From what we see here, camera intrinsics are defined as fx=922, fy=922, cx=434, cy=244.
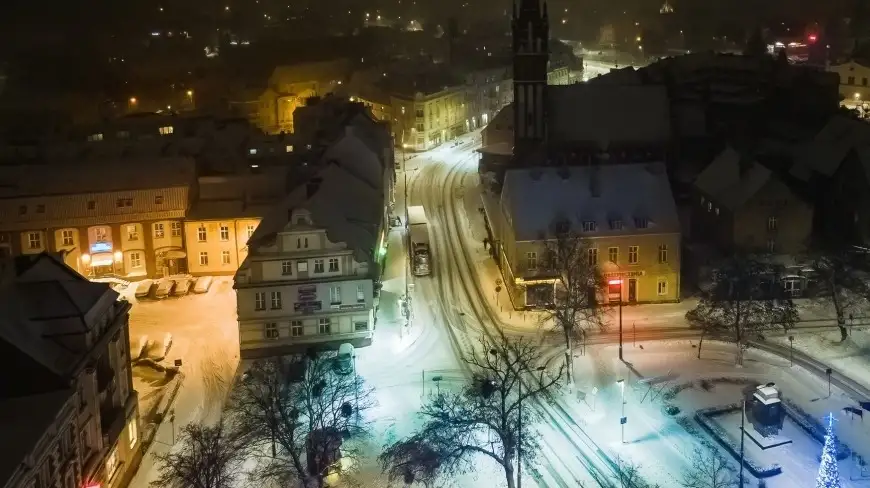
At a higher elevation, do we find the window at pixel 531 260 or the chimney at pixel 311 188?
the chimney at pixel 311 188

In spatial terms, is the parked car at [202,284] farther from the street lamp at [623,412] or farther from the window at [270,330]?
the street lamp at [623,412]

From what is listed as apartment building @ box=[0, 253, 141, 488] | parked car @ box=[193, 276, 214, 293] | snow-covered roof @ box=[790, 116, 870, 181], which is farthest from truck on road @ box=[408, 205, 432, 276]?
snow-covered roof @ box=[790, 116, 870, 181]

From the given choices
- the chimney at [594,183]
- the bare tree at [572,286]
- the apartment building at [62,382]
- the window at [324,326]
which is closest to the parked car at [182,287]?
the window at [324,326]

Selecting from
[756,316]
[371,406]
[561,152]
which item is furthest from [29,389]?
[561,152]

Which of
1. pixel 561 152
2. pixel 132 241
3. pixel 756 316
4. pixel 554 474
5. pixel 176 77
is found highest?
pixel 176 77

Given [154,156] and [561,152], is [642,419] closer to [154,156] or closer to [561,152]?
[561,152]

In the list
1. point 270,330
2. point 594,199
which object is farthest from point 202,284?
point 594,199

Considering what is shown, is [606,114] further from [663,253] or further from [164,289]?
[164,289]
